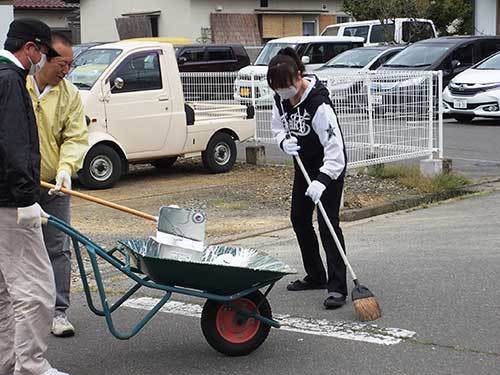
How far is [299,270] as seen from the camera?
23.3 feet

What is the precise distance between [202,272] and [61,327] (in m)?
1.33

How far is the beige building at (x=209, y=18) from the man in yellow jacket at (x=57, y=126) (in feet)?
89.1

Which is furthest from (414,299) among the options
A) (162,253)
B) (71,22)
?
(71,22)

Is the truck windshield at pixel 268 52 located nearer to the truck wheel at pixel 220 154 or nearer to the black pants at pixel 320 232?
the truck wheel at pixel 220 154

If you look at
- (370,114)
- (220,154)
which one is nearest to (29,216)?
(370,114)

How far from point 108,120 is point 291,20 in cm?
2425

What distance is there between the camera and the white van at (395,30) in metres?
26.8

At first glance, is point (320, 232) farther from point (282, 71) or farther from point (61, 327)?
point (61, 327)

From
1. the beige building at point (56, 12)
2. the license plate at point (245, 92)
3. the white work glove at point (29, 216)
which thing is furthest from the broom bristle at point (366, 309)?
the beige building at point (56, 12)

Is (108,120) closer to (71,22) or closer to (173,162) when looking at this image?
(173,162)

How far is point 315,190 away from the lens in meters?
5.62

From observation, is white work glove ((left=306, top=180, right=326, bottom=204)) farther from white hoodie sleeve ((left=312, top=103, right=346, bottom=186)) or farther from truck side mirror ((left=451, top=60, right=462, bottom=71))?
truck side mirror ((left=451, top=60, right=462, bottom=71))

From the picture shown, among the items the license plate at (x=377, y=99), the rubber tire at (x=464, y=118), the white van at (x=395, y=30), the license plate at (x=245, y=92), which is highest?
the white van at (x=395, y=30)

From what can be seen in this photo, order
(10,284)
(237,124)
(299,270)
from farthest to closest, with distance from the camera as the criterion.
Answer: (237,124) < (299,270) < (10,284)
